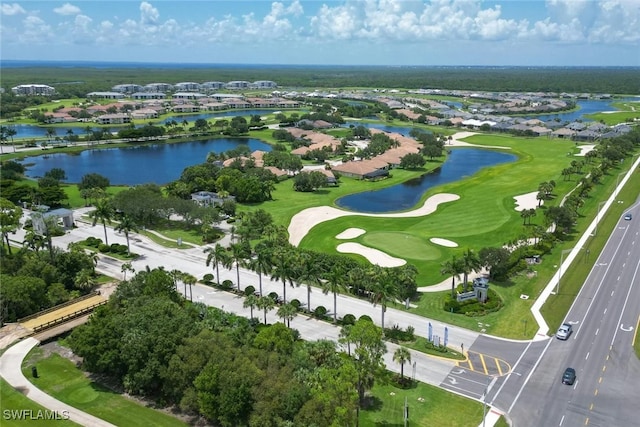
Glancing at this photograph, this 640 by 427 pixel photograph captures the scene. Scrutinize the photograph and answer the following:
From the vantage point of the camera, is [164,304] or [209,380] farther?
[164,304]

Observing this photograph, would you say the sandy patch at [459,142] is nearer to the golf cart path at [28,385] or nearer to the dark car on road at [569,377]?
the dark car on road at [569,377]

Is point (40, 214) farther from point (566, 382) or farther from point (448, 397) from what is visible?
point (566, 382)

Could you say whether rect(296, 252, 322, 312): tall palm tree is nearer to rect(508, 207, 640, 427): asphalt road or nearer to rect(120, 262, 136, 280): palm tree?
rect(120, 262, 136, 280): palm tree

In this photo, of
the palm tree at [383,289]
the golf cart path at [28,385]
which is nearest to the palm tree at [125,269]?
the golf cart path at [28,385]

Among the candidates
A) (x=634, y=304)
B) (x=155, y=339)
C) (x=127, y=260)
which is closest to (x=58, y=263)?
(x=127, y=260)

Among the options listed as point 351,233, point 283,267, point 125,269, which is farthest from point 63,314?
point 351,233

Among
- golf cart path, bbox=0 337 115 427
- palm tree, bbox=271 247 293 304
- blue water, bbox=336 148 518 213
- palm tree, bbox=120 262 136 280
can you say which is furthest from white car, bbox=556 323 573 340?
blue water, bbox=336 148 518 213

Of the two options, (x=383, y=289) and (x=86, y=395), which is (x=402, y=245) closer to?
(x=383, y=289)
